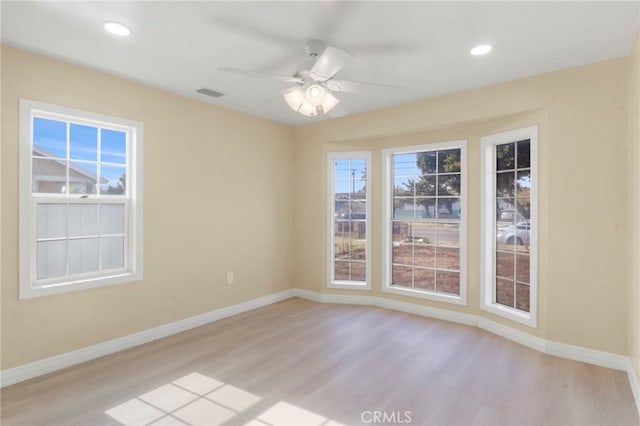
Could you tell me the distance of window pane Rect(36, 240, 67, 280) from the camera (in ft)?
9.41

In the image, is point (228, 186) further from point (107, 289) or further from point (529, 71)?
point (529, 71)

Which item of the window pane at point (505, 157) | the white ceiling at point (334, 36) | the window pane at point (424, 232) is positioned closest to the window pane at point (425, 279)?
the window pane at point (424, 232)

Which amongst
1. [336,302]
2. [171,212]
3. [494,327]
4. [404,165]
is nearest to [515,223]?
[494,327]

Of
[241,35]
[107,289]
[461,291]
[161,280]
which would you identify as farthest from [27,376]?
[461,291]

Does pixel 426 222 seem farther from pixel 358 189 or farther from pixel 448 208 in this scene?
pixel 358 189

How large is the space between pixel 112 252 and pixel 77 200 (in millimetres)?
590

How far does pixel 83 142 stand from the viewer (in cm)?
315

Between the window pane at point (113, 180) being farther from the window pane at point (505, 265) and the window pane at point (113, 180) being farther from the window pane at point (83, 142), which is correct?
the window pane at point (505, 265)

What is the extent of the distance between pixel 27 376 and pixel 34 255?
0.96m

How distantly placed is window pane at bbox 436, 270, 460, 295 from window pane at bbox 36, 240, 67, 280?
4010mm

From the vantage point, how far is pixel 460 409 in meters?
2.30

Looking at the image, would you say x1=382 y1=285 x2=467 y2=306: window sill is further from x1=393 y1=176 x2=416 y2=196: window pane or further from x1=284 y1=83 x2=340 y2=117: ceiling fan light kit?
x1=284 y1=83 x2=340 y2=117: ceiling fan light kit

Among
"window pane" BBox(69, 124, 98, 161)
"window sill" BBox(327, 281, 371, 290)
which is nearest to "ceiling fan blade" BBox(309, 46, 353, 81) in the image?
"window pane" BBox(69, 124, 98, 161)

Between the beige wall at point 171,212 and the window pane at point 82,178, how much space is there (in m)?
0.42
